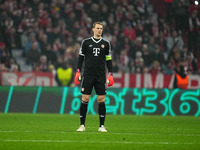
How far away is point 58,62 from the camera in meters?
20.1

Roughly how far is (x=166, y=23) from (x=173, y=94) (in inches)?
281

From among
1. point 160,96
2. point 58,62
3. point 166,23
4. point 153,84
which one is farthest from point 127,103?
point 166,23

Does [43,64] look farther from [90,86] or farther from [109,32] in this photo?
[90,86]

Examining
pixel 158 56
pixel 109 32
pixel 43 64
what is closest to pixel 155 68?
pixel 158 56

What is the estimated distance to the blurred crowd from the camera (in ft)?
67.6

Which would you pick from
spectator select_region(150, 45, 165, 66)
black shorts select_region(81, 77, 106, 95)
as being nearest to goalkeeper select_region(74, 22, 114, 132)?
black shorts select_region(81, 77, 106, 95)

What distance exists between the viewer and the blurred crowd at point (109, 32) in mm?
20609

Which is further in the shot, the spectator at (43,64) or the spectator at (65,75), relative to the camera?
the spectator at (43,64)

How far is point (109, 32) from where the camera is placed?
2245 cm

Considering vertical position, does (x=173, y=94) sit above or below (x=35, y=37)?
below

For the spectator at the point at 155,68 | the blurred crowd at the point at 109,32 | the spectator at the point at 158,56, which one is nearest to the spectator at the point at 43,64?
the blurred crowd at the point at 109,32

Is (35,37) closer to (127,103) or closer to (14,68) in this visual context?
(14,68)

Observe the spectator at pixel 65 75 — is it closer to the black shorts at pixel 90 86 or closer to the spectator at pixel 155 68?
the spectator at pixel 155 68

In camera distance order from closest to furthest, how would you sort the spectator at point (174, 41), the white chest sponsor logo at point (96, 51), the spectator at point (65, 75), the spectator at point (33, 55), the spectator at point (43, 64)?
the white chest sponsor logo at point (96, 51) → the spectator at point (65, 75) → the spectator at point (43, 64) → the spectator at point (33, 55) → the spectator at point (174, 41)
